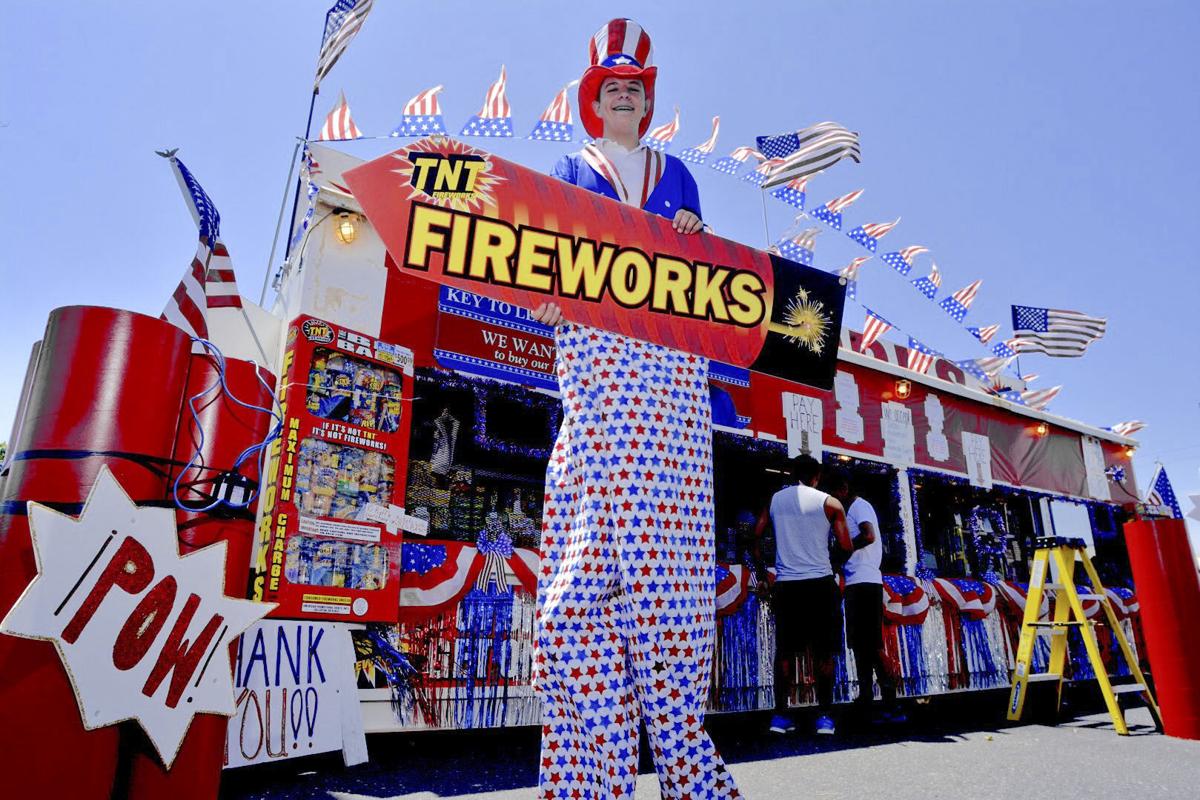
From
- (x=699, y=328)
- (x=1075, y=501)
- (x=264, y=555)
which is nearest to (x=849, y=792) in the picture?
(x=699, y=328)

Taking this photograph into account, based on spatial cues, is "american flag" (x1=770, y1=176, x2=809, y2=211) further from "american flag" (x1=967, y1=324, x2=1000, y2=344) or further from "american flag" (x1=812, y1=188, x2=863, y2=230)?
"american flag" (x1=967, y1=324, x2=1000, y2=344)

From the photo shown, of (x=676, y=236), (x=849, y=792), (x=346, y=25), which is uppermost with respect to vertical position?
(x=346, y=25)

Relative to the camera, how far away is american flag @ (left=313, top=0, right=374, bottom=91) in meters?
5.23

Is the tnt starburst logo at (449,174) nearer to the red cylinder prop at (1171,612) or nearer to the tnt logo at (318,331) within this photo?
the tnt logo at (318,331)

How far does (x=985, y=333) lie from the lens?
8.85 m

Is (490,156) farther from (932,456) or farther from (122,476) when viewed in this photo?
(932,456)

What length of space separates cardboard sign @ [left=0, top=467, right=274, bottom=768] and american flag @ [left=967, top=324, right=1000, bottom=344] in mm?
9177

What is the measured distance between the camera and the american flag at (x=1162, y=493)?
10508 mm

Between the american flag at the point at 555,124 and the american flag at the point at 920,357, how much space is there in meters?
4.62

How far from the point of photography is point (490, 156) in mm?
1975

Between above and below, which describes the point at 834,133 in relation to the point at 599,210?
above

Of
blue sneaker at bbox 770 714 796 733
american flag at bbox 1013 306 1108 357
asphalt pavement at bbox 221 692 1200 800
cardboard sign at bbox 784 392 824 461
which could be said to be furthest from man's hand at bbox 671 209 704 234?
american flag at bbox 1013 306 1108 357

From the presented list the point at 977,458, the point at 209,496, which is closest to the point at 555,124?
the point at 209,496

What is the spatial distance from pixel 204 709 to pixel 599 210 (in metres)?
1.55
